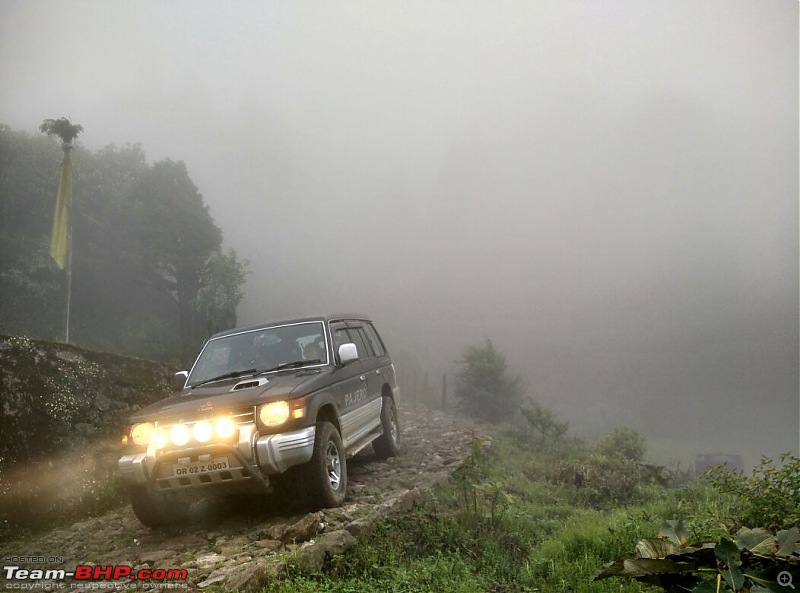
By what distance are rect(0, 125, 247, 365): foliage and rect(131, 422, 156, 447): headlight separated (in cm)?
2098

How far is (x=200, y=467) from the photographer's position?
4.46 m

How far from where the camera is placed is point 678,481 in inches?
564

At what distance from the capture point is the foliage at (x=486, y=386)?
3816 cm

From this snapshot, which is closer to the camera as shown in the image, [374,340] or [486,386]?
[374,340]

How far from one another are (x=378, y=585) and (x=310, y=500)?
118 cm

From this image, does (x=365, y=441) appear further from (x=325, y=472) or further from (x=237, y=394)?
(x=237, y=394)

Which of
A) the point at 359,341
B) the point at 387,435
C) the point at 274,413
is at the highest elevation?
the point at 359,341

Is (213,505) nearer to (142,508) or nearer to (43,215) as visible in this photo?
(142,508)

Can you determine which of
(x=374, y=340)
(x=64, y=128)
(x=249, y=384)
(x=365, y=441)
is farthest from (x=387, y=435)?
(x=64, y=128)

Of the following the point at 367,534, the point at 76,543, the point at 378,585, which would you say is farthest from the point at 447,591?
the point at 76,543

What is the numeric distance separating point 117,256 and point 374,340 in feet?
97.9

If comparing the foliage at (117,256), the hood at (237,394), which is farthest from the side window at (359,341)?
the foliage at (117,256)

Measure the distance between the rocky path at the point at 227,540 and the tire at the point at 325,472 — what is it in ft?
0.49

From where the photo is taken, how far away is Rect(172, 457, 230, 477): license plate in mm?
4430
